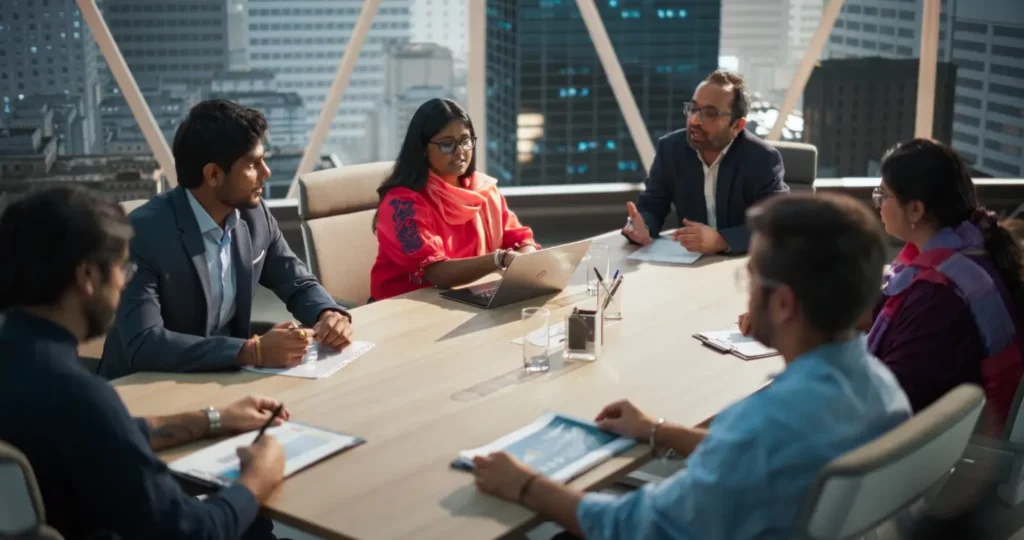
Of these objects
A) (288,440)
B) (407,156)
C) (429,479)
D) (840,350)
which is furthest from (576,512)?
(407,156)

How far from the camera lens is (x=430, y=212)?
3119mm

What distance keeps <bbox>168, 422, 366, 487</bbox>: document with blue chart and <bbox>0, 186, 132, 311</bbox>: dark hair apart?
392mm

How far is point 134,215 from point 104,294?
38.9 inches

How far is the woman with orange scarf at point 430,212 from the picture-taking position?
9.74ft

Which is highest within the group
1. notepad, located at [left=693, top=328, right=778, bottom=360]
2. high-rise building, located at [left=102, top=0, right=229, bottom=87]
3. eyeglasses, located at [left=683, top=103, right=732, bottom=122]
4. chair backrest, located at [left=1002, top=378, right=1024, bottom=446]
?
high-rise building, located at [left=102, top=0, right=229, bottom=87]

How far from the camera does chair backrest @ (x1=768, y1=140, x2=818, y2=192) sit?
3912 mm

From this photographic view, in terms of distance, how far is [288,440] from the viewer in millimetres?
1874

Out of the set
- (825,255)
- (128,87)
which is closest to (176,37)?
(128,87)

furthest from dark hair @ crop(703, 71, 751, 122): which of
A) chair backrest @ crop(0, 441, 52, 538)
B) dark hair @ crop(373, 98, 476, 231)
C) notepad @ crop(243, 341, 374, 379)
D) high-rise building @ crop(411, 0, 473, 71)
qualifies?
chair backrest @ crop(0, 441, 52, 538)

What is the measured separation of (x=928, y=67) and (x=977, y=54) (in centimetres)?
94

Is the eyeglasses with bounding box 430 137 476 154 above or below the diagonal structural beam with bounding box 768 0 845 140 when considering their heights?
below

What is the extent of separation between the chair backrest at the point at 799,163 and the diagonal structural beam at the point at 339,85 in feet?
7.59

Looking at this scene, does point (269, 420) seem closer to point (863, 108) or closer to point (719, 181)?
point (719, 181)

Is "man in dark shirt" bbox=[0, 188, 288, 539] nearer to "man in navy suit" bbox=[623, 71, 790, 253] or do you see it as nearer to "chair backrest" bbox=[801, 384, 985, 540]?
"chair backrest" bbox=[801, 384, 985, 540]
